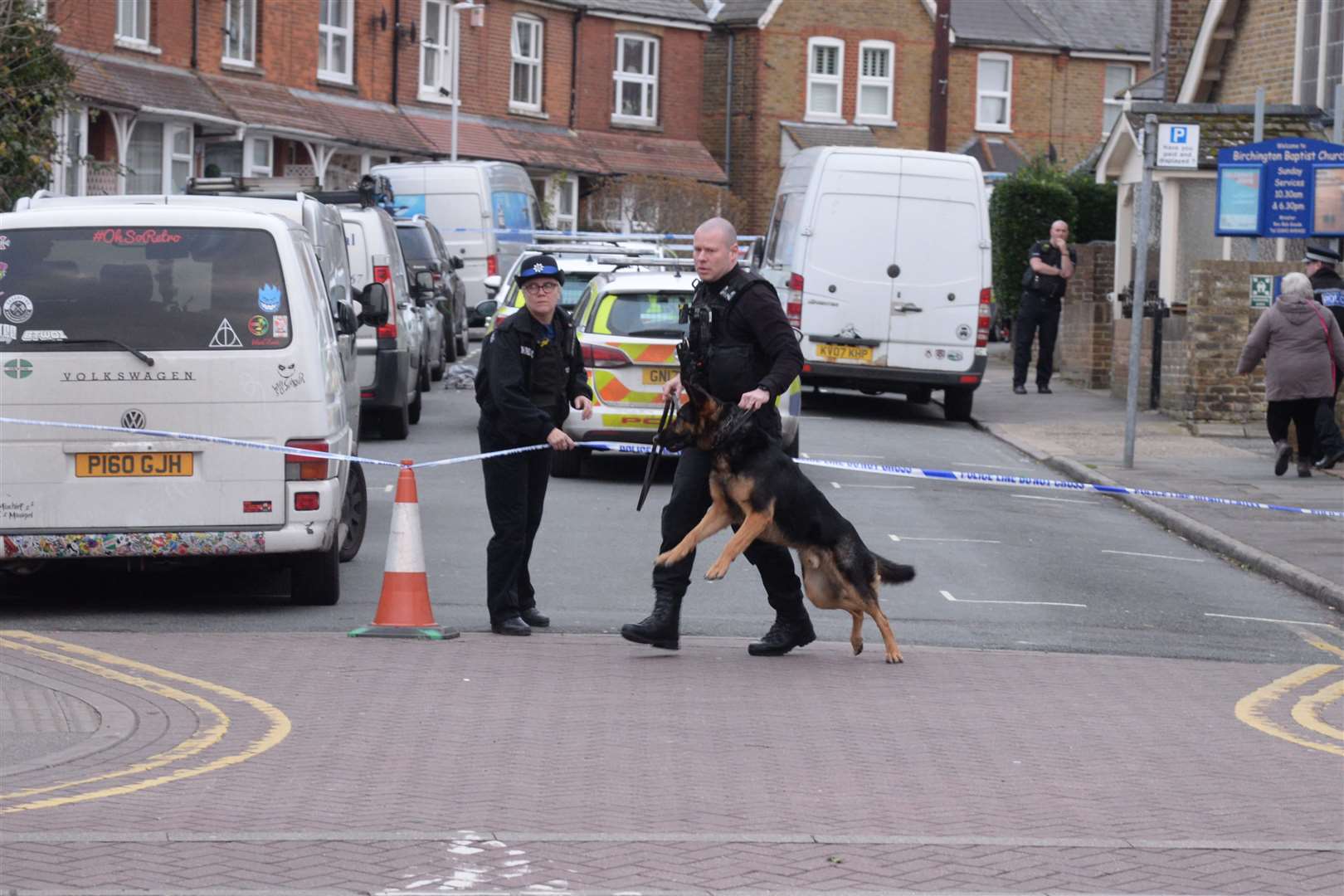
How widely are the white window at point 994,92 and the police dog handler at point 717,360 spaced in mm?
46360

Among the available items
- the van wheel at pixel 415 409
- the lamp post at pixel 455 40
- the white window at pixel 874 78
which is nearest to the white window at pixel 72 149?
the van wheel at pixel 415 409

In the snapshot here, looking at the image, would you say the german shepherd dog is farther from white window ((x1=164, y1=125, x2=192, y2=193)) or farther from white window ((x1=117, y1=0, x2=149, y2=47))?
white window ((x1=164, y1=125, x2=192, y2=193))

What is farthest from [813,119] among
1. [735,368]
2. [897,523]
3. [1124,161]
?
[735,368]

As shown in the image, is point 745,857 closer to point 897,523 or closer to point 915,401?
point 897,523

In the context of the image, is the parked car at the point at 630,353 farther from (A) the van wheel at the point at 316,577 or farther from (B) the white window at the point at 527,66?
(B) the white window at the point at 527,66

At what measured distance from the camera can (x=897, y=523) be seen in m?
14.5

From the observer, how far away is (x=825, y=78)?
172ft

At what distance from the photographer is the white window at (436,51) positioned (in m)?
44.3

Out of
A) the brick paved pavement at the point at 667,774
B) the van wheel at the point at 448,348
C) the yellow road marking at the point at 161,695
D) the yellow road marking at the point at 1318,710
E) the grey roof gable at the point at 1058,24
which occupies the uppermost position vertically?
the grey roof gable at the point at 1058,24

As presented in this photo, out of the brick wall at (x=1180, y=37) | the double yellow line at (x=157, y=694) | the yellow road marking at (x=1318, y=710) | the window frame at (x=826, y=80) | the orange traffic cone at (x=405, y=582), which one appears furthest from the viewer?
the window frame at (x=826, y=80)

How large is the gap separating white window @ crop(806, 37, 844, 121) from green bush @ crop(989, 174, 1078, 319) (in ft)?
68.4

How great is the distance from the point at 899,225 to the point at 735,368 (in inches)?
526

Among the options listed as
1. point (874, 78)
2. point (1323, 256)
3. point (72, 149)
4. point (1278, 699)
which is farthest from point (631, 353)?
point (874, 78)

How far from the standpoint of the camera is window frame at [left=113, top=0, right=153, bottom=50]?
32.8 metres
